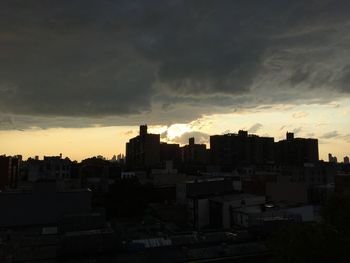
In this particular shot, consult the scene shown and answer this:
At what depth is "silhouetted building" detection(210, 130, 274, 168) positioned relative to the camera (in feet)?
504

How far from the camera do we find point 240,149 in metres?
154

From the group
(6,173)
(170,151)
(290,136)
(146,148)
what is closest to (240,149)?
(290,136)

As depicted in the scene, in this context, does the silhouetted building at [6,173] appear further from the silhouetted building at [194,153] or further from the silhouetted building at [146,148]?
the silhouetted building at [194,153]

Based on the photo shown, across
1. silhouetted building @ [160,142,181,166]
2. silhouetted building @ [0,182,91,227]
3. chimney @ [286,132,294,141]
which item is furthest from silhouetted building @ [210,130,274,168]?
silhouetted building @ [0,182,91,227]

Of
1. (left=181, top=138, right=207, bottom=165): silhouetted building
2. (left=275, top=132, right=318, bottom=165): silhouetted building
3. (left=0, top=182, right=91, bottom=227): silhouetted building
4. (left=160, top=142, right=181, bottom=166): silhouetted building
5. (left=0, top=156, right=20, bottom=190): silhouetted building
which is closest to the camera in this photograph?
(left=0, top=182, right=91, bottom=227): silhouetted building

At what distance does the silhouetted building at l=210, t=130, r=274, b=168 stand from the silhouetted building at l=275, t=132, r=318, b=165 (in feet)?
16.4

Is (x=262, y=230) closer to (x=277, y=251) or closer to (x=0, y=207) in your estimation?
(x=277, y=251)

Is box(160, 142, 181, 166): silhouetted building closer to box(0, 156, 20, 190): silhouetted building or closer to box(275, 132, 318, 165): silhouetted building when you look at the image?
box(275, 132, 318, 165): silhouetted building

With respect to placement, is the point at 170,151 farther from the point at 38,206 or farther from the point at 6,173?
the point at 38,206

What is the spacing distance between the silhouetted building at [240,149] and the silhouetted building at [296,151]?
501 centimetres

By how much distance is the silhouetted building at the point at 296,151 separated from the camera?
488 feet

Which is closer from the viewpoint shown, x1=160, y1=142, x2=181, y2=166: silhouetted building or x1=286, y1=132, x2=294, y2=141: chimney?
x1=286, y1=132, x2=294, y2=141: chimney

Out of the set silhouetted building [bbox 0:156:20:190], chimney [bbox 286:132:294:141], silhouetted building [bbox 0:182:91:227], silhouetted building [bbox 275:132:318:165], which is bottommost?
silhouetted building [bbox 0:182:91:227]

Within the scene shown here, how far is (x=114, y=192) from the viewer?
70.2 meters
